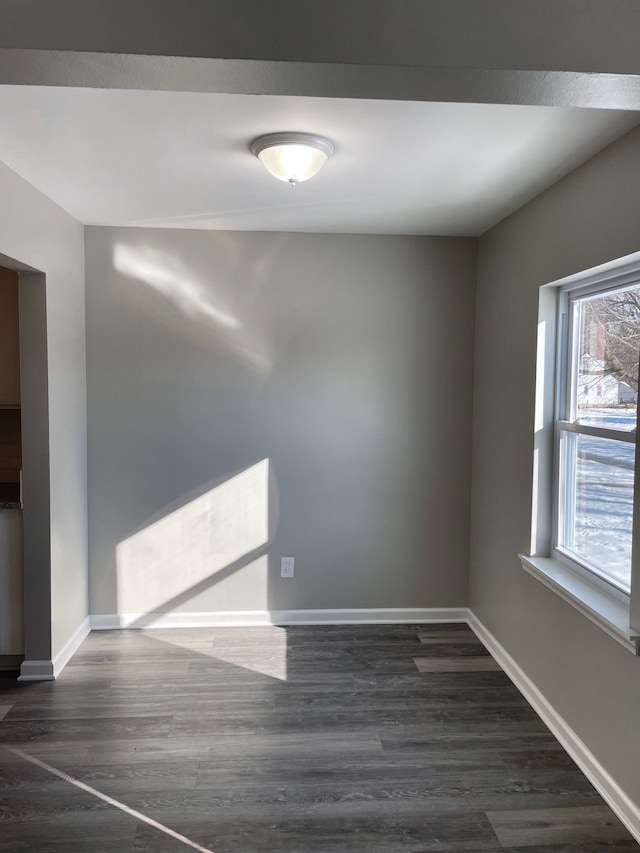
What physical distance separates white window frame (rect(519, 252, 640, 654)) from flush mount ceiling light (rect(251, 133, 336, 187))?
1130 mm

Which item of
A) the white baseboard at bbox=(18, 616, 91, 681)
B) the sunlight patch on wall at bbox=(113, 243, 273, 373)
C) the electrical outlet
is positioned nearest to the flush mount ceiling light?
the sunlight patch on wall at bbox=(113, 243, 273, 373)

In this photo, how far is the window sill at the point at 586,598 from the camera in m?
2.11

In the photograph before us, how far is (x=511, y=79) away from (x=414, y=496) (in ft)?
9.09

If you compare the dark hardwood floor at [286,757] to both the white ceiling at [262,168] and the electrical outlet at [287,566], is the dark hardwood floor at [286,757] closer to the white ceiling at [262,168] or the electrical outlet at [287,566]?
the electrical outlet at [287,566]

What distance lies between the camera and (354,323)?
3.73m

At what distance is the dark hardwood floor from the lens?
80.8 inches

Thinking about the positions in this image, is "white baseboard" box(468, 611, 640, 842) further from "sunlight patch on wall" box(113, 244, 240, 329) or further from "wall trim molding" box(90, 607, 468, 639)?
"sunlight patch on wall" box(113, 244, 240, 329)

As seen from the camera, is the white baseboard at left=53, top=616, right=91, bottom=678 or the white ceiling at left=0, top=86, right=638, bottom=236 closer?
the white ceiling at left=0, top=86, right=638, bottom=236

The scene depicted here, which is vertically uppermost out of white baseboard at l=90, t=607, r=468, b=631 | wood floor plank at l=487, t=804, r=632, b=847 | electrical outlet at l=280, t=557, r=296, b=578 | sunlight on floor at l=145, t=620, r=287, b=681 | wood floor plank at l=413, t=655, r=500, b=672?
electrical outlet at l=280, t=557, r=296, b=578

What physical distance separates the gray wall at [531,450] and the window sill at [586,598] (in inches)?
2.2

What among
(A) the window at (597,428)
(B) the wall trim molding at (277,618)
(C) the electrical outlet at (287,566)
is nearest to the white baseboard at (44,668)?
(B) the wall trim molding at (277,618)

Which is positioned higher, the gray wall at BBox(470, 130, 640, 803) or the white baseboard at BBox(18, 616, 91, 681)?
the gray wall at BBox(470, 130, 640, 803)

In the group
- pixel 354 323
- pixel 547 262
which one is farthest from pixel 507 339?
pixel 354 323

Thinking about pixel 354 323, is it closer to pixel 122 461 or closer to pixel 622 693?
pixel 122 461
